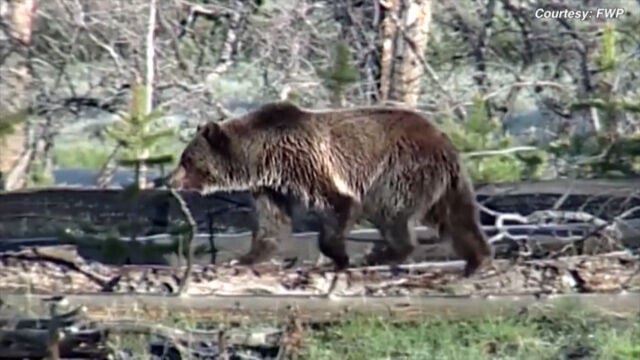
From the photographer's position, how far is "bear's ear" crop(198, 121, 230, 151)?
8680 millimetres

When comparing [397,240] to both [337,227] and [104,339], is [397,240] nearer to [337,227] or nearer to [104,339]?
[337,227]

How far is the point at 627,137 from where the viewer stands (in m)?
10.6

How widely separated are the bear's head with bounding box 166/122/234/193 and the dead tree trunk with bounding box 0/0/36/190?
4784mm

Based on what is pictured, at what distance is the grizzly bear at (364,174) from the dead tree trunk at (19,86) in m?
5.32

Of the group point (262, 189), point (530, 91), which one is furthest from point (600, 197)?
point (530, 91)

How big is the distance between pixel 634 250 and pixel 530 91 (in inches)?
289

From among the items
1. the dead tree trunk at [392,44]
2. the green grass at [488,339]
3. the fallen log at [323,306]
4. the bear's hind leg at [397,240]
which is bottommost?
the green grass at [488,339]

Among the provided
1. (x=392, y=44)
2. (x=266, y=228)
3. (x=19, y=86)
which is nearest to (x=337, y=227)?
(x=266, y=228)

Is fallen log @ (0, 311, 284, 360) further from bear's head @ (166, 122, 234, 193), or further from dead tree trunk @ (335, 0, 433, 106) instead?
dead tree trunk @ (335, 0, 433, 106)

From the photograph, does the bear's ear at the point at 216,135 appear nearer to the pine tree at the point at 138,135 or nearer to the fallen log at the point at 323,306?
the pine tree at the point at 138,135

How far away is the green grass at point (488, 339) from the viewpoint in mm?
6133

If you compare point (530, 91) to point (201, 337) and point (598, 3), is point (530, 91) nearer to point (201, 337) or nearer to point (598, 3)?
point (598, 3)

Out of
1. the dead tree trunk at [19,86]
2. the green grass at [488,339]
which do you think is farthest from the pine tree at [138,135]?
the dead tree trunk at [19,86]

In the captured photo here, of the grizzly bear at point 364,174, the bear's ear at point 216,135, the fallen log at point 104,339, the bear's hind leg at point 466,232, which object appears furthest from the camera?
the bear's ear at point 216,135
